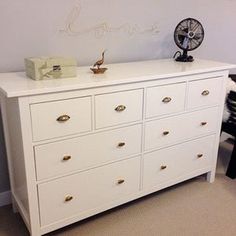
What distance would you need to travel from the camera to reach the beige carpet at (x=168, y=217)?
74.0 inches

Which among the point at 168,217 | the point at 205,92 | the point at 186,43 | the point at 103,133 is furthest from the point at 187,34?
the point at 168,217

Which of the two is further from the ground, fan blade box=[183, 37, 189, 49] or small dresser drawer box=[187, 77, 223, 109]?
fan blade box=[183, 37, 189, 49]

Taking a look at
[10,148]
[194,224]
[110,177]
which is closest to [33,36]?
[10,148]

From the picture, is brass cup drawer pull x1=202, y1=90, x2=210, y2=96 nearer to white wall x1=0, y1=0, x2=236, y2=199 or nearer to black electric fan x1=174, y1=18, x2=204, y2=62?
black electric fan x1=174, y1=18, x2=204, y2=62

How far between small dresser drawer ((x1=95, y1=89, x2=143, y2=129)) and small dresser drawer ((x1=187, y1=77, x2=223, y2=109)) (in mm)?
435

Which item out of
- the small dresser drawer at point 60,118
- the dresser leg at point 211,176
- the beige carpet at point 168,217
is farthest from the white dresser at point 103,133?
the dresser leg at point 211,176

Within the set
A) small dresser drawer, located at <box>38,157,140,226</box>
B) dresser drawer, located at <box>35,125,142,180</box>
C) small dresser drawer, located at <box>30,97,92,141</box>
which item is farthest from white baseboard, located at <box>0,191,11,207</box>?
small dresser drawer, located at <box>30,97,92,141</box>

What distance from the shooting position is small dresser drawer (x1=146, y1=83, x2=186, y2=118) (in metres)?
1.86

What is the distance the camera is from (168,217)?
202 cm

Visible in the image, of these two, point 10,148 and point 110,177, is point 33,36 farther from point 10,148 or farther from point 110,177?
point 110,177

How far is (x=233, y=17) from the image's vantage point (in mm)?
2807

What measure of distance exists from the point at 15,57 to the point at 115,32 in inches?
29.3

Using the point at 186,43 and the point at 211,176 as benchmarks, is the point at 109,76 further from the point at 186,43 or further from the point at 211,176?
the point at 211,176

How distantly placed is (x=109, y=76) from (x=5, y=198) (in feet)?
3.75
